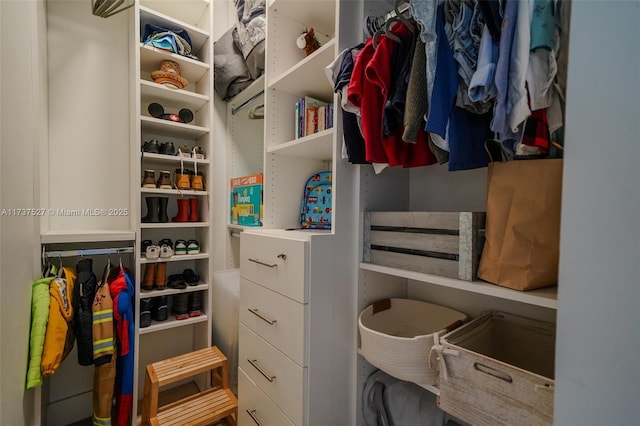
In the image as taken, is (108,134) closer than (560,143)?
No

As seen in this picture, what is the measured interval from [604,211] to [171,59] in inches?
84.8

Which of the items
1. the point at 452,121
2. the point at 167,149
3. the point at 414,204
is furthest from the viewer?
the point at 167,149

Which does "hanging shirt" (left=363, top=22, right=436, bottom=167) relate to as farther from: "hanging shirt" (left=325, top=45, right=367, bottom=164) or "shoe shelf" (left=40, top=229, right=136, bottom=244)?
"shoe shelf" (left=40, top=229, right=136, bottom=244)

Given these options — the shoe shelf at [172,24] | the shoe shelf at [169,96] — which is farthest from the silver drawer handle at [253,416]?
the shoe shelf at [172,24]

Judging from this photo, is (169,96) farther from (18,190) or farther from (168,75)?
(18,190)

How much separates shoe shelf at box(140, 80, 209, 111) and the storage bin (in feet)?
6.34

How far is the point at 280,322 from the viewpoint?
3.61 feet

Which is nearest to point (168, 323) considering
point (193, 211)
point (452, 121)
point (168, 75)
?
point (193, 211)

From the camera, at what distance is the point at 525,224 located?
2.17 ft

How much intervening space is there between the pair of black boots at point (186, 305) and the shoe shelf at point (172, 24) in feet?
5.60

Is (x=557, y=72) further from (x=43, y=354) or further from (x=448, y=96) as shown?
(x=43, y=354)

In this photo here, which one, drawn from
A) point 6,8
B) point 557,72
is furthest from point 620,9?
point 6,8

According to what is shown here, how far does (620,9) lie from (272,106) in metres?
1.21

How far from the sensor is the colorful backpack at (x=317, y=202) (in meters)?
1.33
